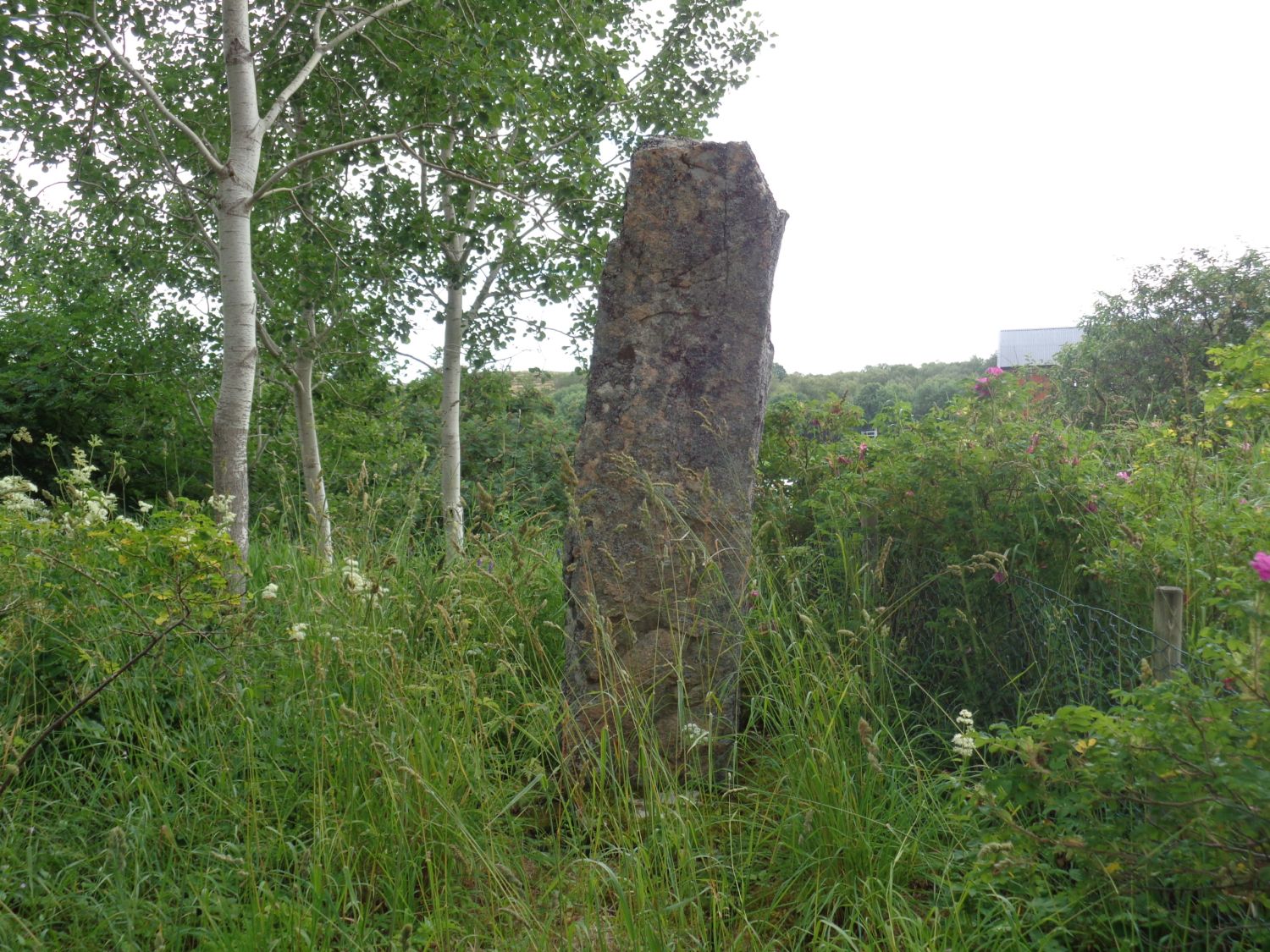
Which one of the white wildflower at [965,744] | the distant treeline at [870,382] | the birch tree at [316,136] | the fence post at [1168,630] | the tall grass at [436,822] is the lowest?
the tall grass at [436,822]

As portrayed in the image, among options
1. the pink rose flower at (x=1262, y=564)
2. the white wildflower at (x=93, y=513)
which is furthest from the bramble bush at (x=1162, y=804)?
the white wildflower at (x=93, y=513)

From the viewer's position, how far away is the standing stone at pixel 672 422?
333cm

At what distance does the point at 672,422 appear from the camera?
3510 millimetres

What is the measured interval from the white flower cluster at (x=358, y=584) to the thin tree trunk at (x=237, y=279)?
156 centimetres

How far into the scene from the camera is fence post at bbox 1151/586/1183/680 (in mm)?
2523

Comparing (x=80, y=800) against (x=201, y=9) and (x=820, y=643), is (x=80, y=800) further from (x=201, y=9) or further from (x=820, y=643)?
(x=201, y=9)

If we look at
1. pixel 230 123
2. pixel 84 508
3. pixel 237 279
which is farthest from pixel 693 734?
→ pixel 230 123

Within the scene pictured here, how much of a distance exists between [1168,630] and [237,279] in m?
4.36

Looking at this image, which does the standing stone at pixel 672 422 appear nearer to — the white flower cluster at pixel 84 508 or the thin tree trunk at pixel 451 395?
the white flower cluster at pixel 84 508

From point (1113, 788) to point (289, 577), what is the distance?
3639 millimetres

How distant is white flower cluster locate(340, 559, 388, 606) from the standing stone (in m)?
0.70

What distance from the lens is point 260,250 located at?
24.6ft

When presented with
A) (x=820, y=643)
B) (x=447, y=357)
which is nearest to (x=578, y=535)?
(x=820, y=643)

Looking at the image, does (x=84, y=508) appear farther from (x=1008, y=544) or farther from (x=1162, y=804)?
(x=1162, y=804)
